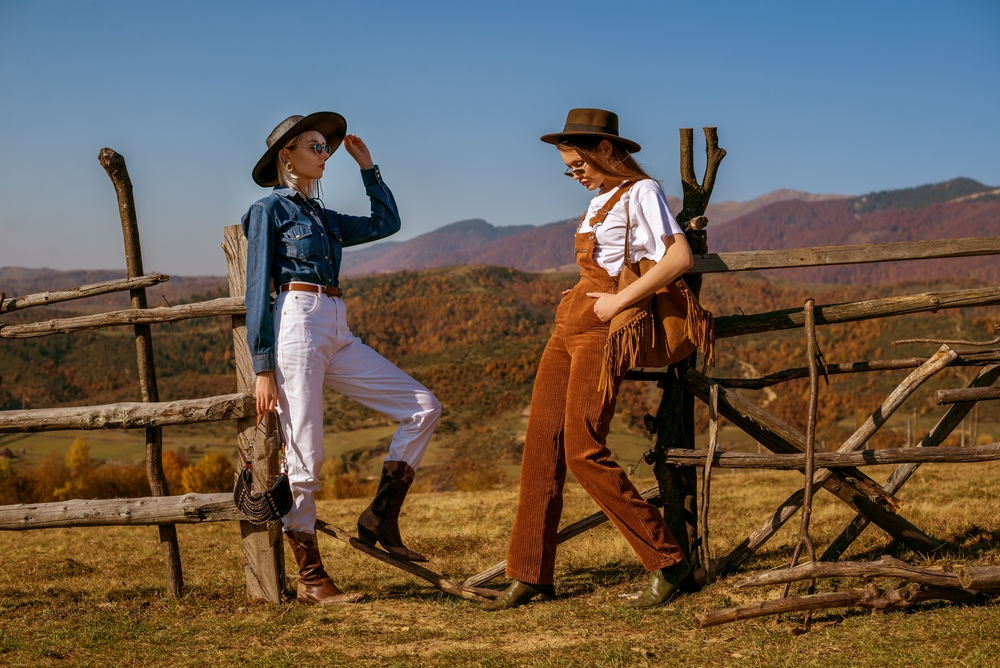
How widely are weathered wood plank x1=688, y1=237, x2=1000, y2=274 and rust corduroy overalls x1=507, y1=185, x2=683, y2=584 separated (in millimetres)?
634

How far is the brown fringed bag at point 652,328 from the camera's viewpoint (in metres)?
3.83

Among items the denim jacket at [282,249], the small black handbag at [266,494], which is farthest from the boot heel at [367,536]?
the denim jacket at [282,249]

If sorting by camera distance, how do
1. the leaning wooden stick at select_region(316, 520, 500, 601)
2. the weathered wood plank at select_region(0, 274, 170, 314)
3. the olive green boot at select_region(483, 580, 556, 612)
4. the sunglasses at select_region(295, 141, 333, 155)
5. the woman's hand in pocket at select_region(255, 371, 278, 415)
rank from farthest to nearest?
the weathered wood plank at select_region(0, 274, 170, 314) → the leaning wooden stick at select_region(316, 520, 500, 601) → the sunglasses at select_region(295, 141, 333, 155) → the olive green boot at select_region(483, 580, 556, 612) → the woman's hand in pocket at select_region(255, 371, 278, 415)

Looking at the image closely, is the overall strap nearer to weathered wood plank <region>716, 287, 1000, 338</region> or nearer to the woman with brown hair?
the woman with brown hair

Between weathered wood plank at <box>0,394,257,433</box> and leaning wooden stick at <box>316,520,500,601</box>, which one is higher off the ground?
weathered wood plank at <box>0,394,257,433</box>

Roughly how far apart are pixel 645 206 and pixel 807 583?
6.90 feet

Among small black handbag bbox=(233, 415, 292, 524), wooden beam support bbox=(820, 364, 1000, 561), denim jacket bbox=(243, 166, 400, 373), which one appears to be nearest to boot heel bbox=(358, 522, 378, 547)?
small black handbag bbox=(233, 415, 292, 524)

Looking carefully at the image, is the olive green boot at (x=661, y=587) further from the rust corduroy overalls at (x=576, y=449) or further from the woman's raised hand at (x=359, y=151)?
the woman's raised hand at (x=359, y=151)

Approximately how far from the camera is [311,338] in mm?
4121

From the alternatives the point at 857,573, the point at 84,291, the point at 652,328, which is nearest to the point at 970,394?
the point at 857,573

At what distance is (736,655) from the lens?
130 inches

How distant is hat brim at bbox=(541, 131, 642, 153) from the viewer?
391cm

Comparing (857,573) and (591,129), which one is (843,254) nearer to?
(591,129)

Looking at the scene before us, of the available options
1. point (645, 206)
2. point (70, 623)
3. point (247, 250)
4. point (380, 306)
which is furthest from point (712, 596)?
point (380, 306)
